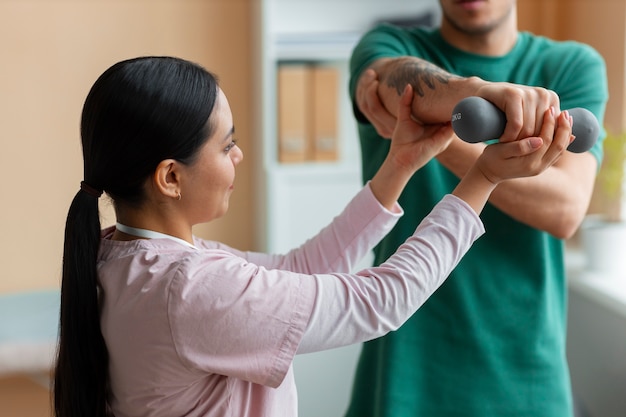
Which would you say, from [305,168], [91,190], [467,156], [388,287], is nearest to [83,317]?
[91,190]

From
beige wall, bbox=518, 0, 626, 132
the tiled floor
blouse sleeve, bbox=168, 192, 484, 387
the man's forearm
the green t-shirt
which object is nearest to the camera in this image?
blouse sleeve, bbox=168, 192, 484, 387

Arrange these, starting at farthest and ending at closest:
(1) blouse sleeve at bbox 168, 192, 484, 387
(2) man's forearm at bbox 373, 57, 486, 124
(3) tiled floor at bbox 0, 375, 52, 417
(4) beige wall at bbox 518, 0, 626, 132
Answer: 1. (3) tiled floor at bbox 0, 375, 52, 417
2. (4) beige wall at bbox 518, 0, 626, 132
3. (2) man's forearm at bbox 373, 57, 486, 124
4. (1) blouse sleeve at bbox 168, 192, 484, 387

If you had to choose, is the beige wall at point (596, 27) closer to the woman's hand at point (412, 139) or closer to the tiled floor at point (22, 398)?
the woman's hand at point (412, 139)

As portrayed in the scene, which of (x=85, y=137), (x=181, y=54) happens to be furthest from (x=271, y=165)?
(x=85, y=137)

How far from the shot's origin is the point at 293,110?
271 centimetres

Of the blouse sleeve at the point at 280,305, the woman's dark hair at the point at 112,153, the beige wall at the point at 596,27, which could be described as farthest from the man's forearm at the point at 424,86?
the beige wall at the point at 596,27

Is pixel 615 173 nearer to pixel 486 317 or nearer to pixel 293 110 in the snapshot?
pixel 293 110

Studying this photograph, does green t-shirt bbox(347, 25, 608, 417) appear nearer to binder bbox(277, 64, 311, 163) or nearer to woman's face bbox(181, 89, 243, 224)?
woman's face bbox(181, 89, 243, 224)

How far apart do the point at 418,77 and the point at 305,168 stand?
59.1 inches

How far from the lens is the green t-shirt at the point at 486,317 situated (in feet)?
4.71

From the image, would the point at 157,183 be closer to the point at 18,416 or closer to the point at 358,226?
the point at 358,226

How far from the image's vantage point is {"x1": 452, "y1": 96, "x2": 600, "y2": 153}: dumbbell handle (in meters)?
0.97

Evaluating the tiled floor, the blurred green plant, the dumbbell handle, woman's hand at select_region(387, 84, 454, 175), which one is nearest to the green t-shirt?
woman's hand at select_region(387, 84, 454, 175)

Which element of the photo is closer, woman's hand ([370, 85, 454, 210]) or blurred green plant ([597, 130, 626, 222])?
woman's hand ([370, 85, 454, 210])
